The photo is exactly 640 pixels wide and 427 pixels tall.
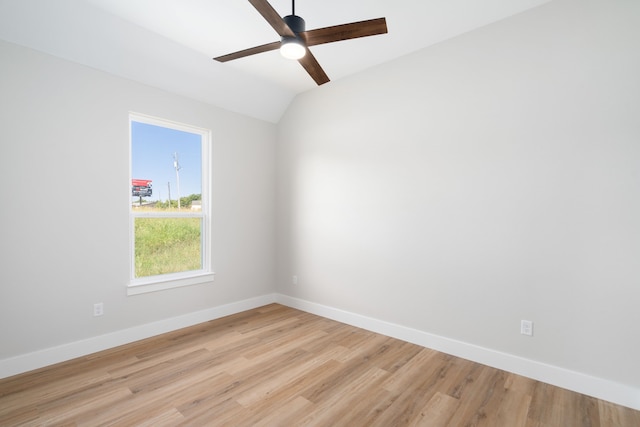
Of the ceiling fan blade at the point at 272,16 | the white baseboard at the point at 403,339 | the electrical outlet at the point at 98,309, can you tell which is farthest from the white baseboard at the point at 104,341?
the ceiling fan blade at the point at 272,16

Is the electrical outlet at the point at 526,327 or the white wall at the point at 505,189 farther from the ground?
the white wall at the point at 505,189

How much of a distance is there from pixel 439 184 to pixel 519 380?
5.74 feet

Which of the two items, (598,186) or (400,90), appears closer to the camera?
(598,186)

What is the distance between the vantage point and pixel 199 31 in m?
2.78

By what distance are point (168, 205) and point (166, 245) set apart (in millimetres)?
457

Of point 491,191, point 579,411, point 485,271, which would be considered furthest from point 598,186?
point 579,411

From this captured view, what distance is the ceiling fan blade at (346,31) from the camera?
1.73 metres

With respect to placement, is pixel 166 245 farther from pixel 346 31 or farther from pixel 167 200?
pixel 346 31

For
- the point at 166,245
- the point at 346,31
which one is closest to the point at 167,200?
the point at 166,245

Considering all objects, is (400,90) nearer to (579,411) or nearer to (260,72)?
(260,72)

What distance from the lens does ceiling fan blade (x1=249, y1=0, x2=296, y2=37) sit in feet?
5.20

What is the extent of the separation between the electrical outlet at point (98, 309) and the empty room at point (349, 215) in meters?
0.08

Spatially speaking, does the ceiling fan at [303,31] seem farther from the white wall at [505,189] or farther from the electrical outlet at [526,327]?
the electrical outlet at [526,327]

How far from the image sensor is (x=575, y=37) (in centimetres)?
229
